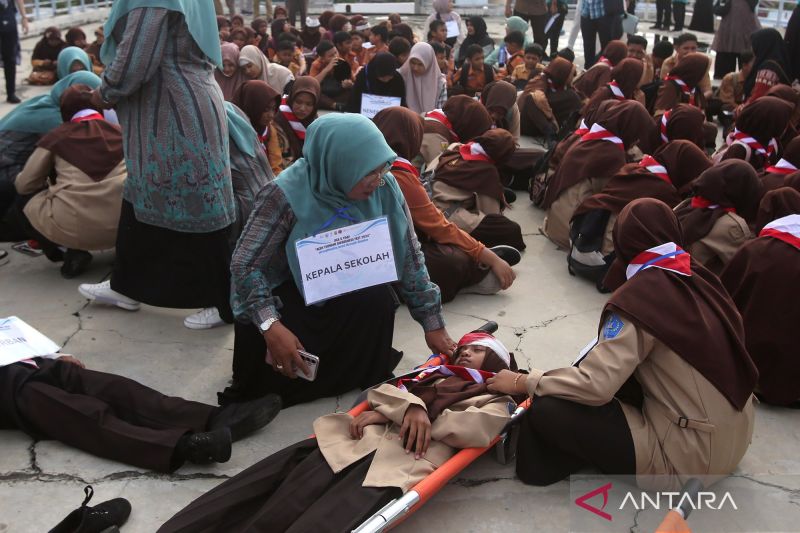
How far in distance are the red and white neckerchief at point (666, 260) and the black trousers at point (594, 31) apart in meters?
8.48

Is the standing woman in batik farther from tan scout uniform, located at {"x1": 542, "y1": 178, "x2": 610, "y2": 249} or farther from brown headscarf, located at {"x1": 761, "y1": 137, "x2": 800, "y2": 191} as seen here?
brown headscarf, located at {"x1": 761, "y1": 137, "x2": 800, "y2": 191}

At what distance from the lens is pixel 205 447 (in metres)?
2.62

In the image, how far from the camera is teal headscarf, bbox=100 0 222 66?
3113 millimetres

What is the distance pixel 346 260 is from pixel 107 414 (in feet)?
3.18

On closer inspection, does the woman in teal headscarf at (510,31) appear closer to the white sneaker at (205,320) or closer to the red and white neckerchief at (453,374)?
the white sneaker at (205,320)

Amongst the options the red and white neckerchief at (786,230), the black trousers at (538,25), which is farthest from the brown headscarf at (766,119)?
the black trousers at (538,25)

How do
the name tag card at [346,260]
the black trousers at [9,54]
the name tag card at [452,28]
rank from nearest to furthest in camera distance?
1. the name tag card at [346,260]
2. the black trousers at [9,54]
3. the name tag card at [452,28]

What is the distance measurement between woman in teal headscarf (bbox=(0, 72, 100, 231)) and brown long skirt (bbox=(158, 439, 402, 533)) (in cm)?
274

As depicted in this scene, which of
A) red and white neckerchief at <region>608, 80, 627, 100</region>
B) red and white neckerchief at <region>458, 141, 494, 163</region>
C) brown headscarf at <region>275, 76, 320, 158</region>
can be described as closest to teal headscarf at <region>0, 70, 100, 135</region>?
brown headscarf at <region>275, 76, 320, 158</region>

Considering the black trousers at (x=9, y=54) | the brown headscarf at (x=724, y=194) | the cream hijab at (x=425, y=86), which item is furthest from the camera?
the black trousers at (x=9, y=54)

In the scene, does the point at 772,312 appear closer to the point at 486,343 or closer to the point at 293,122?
the point at 486,343

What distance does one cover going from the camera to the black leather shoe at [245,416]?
2805 mm

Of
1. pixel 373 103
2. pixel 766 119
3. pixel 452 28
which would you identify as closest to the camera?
pixel 766 119

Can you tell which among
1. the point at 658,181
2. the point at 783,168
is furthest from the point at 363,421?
the point at 783,168
